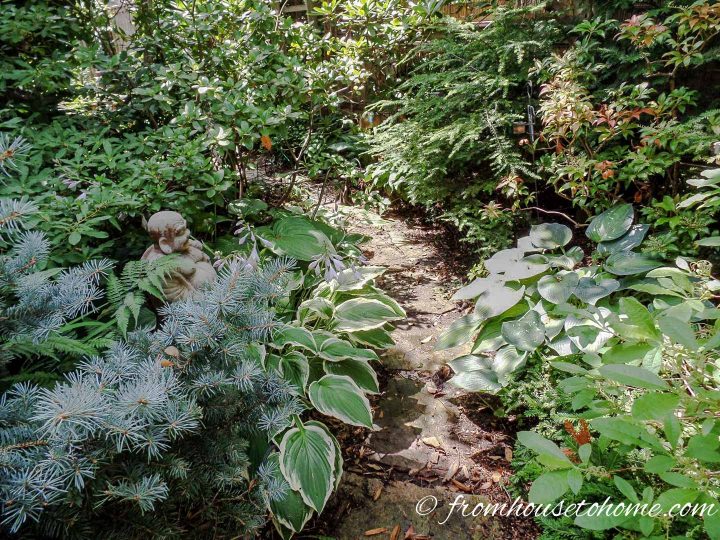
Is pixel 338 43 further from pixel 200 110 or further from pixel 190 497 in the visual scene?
pixel 190 497

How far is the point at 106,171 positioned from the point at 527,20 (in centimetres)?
281

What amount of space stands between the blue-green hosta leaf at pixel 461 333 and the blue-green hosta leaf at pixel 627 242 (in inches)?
29.4

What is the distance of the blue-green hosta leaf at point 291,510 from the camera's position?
1.47 m

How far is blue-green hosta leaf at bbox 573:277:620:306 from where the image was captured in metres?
2.01

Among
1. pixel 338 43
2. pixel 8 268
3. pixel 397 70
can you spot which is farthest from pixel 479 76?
pixel 8 268

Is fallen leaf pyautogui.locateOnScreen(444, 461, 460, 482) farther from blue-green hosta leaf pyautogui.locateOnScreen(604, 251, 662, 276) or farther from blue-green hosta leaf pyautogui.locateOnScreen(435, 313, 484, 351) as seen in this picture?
blue-green hosta leaf pyautogui.locateOnScreen(604, 251, 662, 276)

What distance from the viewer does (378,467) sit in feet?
6.17

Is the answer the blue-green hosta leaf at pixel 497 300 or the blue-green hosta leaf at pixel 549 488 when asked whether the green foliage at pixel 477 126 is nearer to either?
the blue-green hosta leaf at pixel 497 300

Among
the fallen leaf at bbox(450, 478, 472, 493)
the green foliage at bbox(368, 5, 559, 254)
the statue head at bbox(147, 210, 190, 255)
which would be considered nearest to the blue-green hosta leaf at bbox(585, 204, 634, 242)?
the green foliage at bbox(368, 5, 559, 254)

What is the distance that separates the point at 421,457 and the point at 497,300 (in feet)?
2.79

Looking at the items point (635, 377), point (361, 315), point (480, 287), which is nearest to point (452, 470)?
point (361, 315)

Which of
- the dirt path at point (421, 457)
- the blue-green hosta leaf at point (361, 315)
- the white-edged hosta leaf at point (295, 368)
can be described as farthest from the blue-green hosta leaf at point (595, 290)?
the white-edged hosta leaf at point (295, 368)

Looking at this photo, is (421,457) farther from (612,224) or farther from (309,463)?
(612,224)

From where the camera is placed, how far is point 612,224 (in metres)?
2.34
